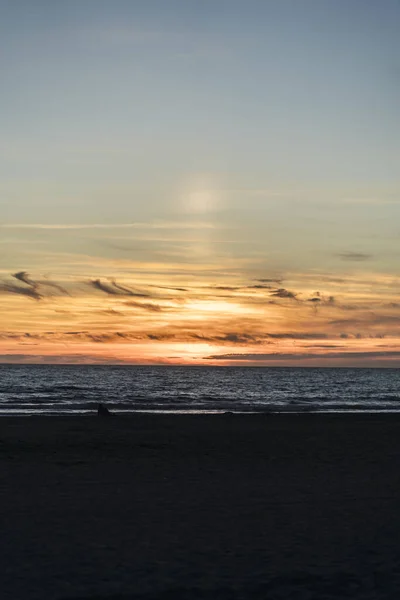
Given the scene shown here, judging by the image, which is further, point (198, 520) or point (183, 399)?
→ point (183, 399)

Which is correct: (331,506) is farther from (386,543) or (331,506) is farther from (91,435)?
(91,435)

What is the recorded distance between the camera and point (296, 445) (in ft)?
84.1

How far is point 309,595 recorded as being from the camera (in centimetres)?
861

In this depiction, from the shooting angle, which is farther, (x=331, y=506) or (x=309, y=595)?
(x=331, y=506)

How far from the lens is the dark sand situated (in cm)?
908

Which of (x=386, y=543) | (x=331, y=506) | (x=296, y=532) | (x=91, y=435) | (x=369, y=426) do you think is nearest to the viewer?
(x=386, y=543)

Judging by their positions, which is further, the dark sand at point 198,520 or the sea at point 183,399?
the sea at point 183,399

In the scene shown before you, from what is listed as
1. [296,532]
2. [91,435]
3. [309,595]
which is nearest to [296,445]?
[91,435]

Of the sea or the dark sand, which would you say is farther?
the sea

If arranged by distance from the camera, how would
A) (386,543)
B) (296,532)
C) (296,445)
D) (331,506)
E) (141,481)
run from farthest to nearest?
(296,445)
(141,481)
(331,506)
(296,532)
(386,543)

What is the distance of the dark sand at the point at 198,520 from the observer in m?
9.08

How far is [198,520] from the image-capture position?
42.0 ft

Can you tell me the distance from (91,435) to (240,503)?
49.7 ft

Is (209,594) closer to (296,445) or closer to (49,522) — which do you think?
(49,522)
